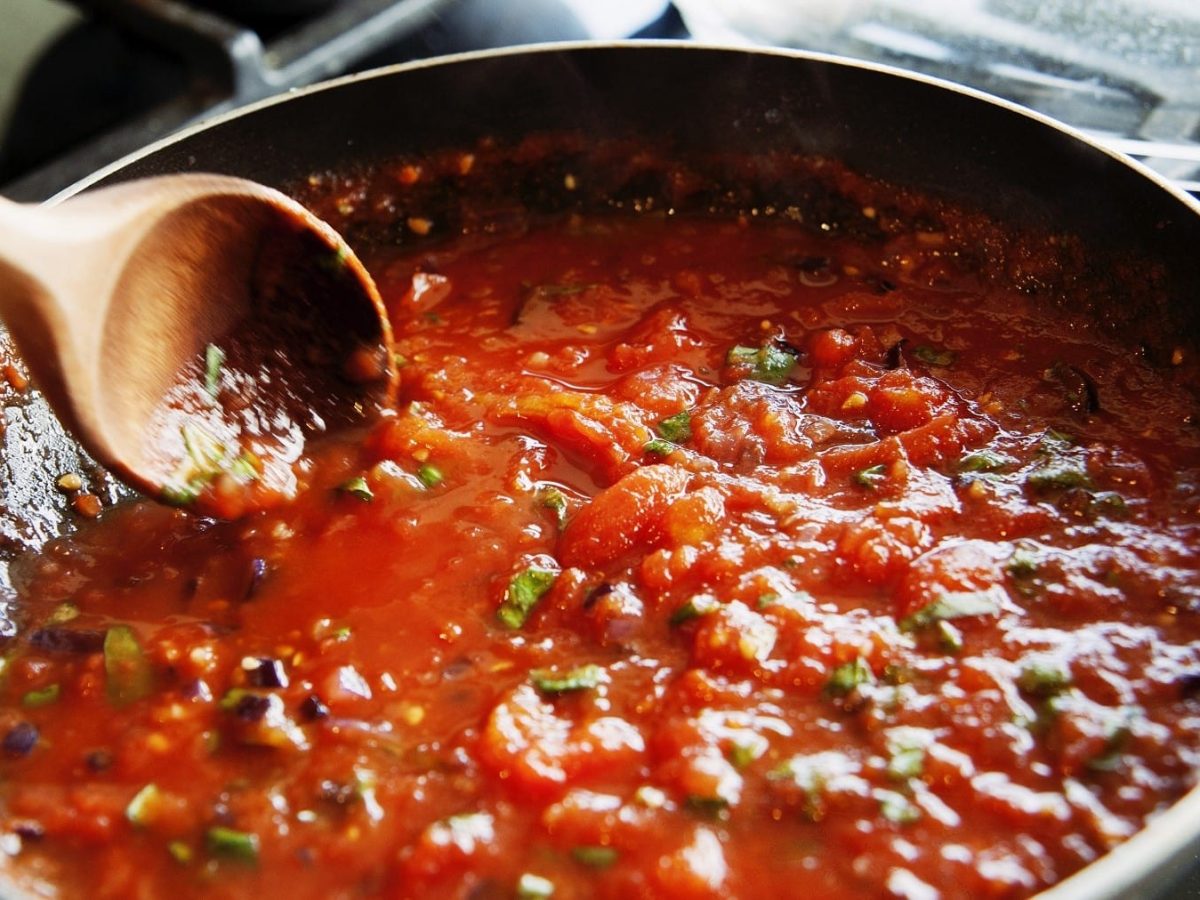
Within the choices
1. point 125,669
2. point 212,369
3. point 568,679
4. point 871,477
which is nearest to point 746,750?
point 568,679

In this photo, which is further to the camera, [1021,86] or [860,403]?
[1021,86]

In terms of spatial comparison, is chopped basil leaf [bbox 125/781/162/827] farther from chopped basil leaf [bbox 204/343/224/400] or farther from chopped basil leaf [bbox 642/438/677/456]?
chopped basil leaf [bbox 642/438/677/456]

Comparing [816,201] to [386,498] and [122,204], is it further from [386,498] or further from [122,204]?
[122,204]

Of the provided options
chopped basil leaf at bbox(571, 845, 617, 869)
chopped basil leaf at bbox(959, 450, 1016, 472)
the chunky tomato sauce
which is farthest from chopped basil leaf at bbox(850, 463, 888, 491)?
chopped basil leaf at bbox(571, 845, 617, 869)

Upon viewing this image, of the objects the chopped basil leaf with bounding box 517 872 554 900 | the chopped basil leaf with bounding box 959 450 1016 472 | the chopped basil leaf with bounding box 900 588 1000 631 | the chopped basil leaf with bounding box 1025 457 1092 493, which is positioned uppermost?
the chopped basil leaf with bounding box 1025 457 1092 493

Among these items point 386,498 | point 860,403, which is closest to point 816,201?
point 860,403

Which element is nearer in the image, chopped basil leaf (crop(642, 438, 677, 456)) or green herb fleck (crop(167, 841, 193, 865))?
green herb fleck (crop(167, 841, 193, 865))
